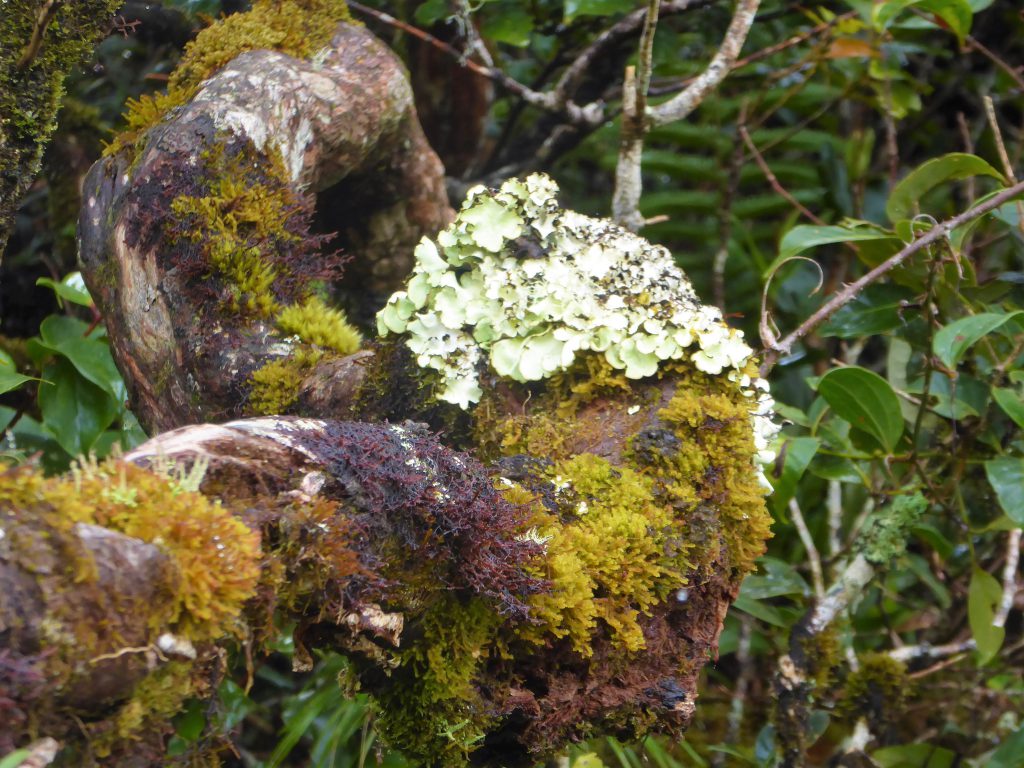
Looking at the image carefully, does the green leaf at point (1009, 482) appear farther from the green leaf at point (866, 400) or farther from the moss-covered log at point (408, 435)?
the moss-covered log at point (408, 435)

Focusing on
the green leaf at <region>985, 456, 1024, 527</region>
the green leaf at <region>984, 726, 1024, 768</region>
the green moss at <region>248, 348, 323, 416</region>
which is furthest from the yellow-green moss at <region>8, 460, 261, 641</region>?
the green leaf at <region>984, 726, 1024, 768</region>

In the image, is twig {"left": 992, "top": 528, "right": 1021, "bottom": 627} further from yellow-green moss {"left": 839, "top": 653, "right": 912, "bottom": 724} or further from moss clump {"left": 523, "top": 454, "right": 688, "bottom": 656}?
moss clump {"left": 523, "top": 454, "right": 688, "bottom": 656}

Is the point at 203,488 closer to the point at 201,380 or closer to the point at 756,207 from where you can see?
the point at 201,380

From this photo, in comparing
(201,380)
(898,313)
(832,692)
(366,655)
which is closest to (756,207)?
(898,313)

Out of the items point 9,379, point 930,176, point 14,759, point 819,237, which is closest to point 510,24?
point 819,237

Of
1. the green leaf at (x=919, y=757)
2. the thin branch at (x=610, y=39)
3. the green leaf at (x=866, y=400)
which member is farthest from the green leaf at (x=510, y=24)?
the green leaf at (x=919, y=757)
